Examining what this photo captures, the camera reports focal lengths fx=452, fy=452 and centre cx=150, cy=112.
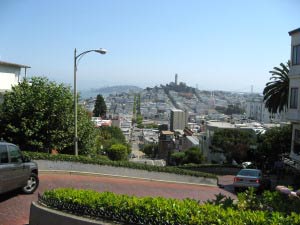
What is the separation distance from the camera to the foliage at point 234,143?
1479 inches

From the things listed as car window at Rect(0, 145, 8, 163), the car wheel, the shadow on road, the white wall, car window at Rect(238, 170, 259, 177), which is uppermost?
the white wall

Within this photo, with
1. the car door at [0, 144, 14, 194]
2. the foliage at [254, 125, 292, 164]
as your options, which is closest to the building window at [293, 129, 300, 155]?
the foliage at [254, 125, 292, 164]

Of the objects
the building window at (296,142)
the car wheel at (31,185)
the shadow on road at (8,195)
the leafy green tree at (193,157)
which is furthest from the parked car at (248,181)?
the leafy green tree at (193,157)

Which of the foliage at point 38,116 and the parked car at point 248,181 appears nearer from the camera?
the parked car at point 248,181

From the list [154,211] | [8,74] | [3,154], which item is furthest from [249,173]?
Answer: [8,74]

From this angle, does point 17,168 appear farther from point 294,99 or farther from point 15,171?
point 294,99

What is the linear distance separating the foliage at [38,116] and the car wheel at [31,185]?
A: 31.7ft

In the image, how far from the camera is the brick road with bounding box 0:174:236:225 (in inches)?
472

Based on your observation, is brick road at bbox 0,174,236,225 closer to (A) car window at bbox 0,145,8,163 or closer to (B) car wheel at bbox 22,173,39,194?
(B) car wheel at bbox 22,173,39,194

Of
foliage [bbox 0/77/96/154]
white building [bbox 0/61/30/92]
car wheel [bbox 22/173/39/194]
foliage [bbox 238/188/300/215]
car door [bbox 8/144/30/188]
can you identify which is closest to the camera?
foliage [bbox 238/188/300/215]

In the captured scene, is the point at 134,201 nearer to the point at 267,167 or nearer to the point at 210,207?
the point at 210,207

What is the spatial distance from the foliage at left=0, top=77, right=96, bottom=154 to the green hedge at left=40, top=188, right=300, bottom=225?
14707mm

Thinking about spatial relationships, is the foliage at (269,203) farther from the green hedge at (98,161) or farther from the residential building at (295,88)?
the residential building at (295,88)

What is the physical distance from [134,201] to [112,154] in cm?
3128
